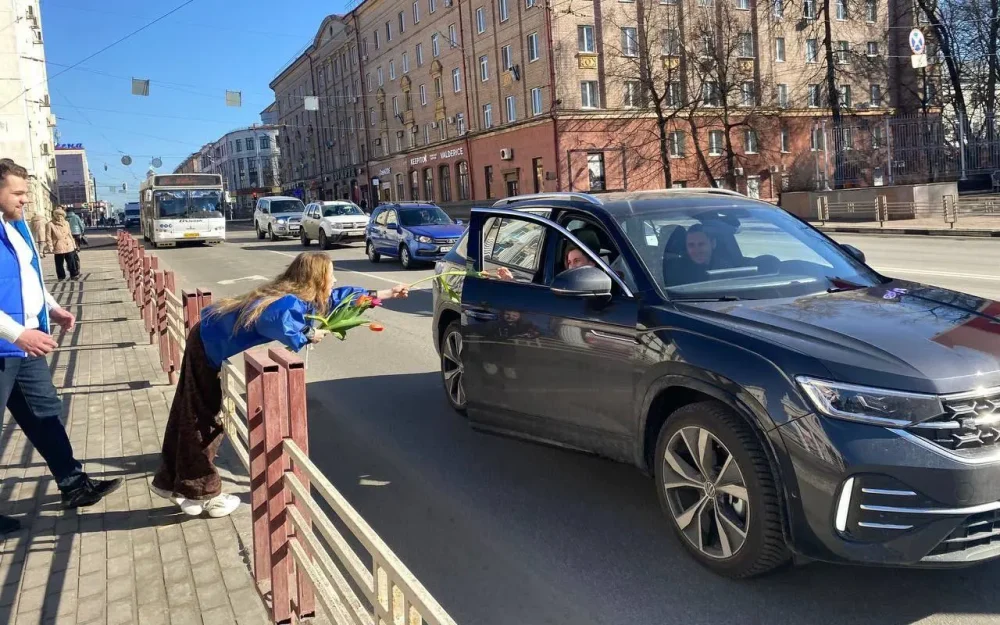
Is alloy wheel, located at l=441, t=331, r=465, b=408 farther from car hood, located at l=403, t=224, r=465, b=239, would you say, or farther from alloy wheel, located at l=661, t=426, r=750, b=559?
car hood, located at l=403, t=224, r=465, b=239

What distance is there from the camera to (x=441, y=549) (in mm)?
4176

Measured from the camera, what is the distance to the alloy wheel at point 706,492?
348 cm

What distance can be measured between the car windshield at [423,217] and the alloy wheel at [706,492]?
17.2 m

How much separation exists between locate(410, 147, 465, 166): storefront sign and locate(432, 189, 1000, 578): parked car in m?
45.9

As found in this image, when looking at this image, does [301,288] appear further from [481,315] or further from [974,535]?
[974,535]

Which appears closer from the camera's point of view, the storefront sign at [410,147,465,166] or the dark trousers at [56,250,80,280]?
the dark trousers at [56,250,80,280]

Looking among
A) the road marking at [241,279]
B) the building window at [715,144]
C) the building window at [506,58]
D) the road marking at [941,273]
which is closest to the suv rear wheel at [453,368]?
the road marking at [941,273]

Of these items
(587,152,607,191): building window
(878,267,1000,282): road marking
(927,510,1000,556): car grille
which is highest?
(587,152,607,191): building window

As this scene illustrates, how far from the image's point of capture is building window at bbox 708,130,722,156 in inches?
1758

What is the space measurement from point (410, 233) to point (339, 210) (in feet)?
34.8

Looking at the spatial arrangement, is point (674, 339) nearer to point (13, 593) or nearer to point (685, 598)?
point (685, 598)

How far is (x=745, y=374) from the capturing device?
336 centimetres

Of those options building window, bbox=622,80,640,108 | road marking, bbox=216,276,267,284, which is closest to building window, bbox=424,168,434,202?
building window, bbox=622,80,640,108

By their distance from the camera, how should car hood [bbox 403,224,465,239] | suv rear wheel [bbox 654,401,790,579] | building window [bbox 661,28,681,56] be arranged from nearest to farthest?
suv rear wheel [bbox 654,401,790,579], car hood [bbox 403,224,465,239], building window [bbox 661,28,681,56]
